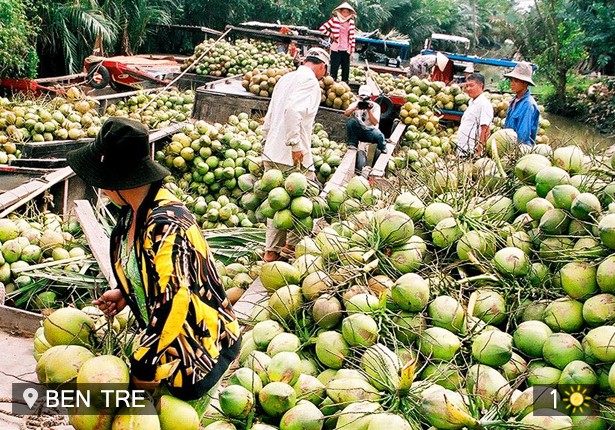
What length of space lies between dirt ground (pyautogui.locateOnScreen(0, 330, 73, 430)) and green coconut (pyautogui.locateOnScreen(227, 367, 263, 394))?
556 mm

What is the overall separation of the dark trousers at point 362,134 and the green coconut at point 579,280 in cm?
503

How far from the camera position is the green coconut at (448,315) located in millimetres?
2506

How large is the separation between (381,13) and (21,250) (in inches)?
1220

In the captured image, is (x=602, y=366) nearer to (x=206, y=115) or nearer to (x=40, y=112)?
(x=40, y=112)

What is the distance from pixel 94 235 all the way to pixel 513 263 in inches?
105

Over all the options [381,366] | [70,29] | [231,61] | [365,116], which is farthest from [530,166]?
[70,29]

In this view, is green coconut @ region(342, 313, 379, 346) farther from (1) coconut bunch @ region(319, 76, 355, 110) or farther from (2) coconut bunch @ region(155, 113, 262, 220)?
(1) coconut bunch @ region(319, 76, 355, 110)

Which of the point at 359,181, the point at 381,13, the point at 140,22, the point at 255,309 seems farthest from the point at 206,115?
the point at 381,13

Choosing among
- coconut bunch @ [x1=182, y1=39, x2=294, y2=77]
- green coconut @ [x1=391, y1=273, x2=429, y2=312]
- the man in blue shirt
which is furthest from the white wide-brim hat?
coconut bunch @ [x1=182, y1=39, x2=294, y2=77]

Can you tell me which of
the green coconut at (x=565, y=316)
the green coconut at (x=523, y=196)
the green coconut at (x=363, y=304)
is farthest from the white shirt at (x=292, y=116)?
the green coconut at (x=565, y=316)

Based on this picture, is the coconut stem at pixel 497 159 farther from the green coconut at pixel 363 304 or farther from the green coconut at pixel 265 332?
the green coconut at pixel 265 332

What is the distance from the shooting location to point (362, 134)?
7.47 m

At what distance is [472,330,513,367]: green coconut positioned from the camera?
2330mm

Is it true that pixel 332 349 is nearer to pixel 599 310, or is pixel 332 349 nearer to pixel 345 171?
pixel 599 310
